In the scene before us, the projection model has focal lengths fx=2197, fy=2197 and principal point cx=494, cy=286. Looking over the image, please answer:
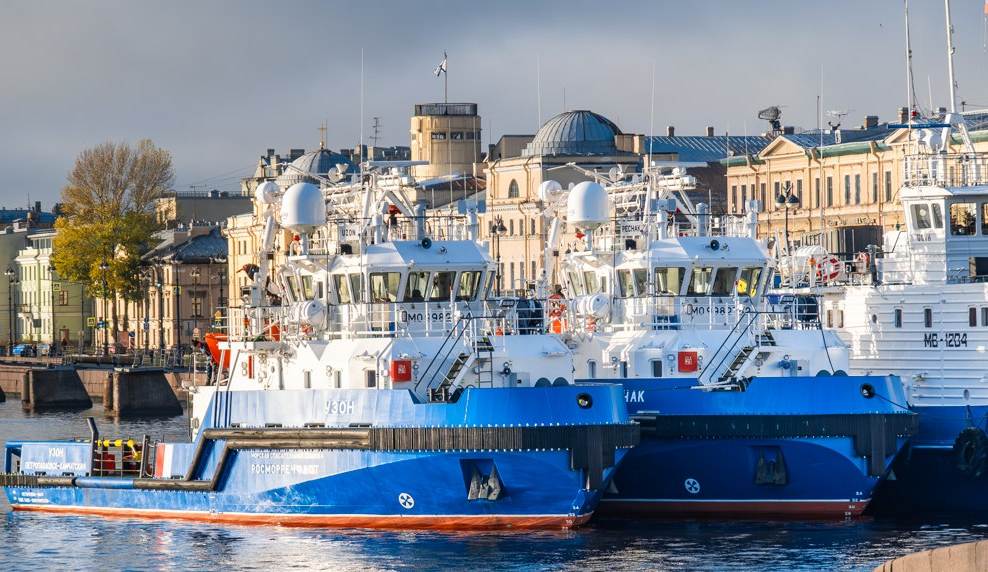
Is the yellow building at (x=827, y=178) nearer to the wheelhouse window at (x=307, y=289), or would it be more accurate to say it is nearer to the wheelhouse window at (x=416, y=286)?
the wheelhouse window at (x=307, y=289)

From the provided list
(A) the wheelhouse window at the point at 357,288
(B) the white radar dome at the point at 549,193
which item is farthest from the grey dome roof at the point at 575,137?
(A) the wheelhouse window at the point at 357,288

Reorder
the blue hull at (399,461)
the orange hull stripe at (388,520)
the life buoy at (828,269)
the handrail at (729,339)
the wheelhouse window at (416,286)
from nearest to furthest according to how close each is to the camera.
Result: the blue hull at (399,461) → the orange hull stripe at (388,520) → the wheelhouse window at (416,286) → the handrail at (729,339) → the life buoy at (828,269)

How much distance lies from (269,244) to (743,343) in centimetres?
1155

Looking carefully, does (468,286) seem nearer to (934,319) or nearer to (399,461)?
(399,461)

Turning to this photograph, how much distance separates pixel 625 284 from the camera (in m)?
54.7

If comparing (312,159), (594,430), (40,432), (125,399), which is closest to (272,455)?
(594,430)

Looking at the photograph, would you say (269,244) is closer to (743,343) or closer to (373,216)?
(373,216)

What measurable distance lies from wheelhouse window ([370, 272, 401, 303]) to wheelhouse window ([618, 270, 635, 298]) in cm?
647

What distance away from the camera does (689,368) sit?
2007 inches

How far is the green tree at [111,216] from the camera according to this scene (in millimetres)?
133875

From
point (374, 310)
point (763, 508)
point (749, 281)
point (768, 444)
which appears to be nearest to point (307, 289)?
point (374, 310)

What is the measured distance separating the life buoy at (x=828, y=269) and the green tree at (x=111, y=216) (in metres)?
81.9

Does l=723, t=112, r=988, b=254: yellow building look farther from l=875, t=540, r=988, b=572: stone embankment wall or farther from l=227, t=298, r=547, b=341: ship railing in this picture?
l=875, t=540, r=988, b=572: stone embankment wall

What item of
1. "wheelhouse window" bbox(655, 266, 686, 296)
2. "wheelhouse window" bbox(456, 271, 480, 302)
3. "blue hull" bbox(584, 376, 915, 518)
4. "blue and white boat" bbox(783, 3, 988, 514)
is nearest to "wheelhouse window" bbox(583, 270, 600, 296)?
"wheelhouse window" bbox(655, 266, 686, 296)
